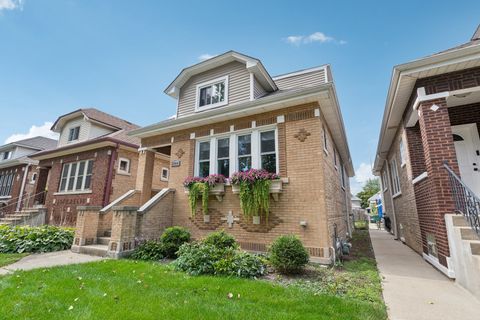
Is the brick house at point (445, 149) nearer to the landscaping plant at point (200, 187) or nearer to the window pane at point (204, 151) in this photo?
the landscaping plant at point (200, 187)

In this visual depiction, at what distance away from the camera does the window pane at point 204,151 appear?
8.16m

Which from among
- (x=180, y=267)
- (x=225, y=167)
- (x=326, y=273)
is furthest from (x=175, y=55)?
(x=326, y=273)

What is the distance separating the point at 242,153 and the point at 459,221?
5351 millimetres

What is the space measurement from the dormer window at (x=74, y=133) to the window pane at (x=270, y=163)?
13.4m

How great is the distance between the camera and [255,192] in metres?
6.27

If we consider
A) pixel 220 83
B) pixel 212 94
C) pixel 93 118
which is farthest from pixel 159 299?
pixel 93 118

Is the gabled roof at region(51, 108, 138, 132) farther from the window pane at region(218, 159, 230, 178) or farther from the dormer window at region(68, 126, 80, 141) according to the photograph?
the window pane at region(218, 159, 230, 178)

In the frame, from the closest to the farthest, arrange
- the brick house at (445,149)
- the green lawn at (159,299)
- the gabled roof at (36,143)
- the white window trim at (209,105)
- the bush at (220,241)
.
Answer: the green lawn at (159,299) < the brick house at (445,149) < the bush at (220,241) < the white window trim at (209,105) < the gabled roof at (36,143)

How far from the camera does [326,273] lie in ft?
15.7

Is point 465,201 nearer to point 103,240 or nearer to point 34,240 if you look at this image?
point 103,240

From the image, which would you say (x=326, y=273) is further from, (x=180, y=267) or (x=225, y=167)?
(x=225, y=167)

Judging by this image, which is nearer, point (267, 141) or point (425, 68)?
point (425, 68)

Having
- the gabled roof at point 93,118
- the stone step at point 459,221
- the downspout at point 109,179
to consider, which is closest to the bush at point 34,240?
the downspout at point 109,179

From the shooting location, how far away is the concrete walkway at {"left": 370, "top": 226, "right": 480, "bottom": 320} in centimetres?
293
